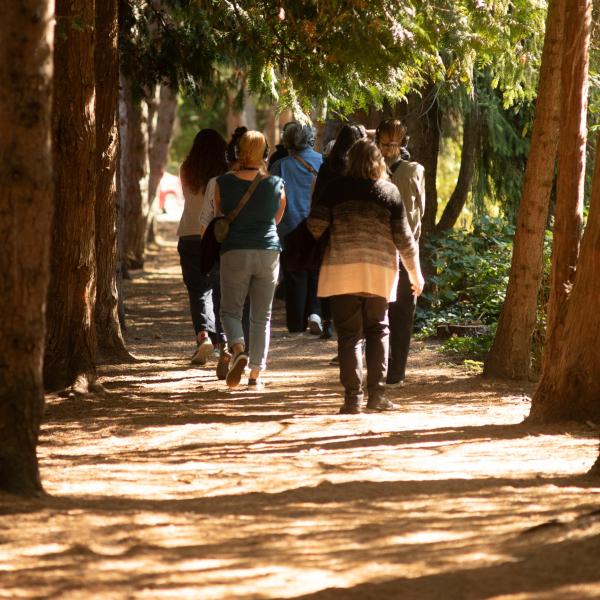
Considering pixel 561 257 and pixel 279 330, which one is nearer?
pixel 561 257

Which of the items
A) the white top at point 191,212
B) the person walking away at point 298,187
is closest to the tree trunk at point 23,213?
the white top at point 191,212

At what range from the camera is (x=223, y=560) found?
5055 millimetres

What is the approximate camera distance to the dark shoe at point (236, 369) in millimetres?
9883

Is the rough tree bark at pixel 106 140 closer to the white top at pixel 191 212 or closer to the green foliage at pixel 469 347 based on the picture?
the white top at pixel 191 212

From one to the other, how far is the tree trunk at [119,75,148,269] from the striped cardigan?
42.4 ft

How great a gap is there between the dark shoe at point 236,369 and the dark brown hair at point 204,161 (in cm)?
220

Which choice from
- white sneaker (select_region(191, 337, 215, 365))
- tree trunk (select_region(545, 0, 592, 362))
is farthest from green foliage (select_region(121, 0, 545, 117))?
white sneaker (select_region(191, 337, 215, 365))

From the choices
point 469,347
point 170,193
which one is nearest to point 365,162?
point 469,347

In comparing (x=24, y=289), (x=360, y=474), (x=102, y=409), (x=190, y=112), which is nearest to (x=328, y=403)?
(x=102, y=409)

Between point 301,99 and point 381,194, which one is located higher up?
point 301,99

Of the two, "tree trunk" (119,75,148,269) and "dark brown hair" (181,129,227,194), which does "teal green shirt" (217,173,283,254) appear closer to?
"dark brown hair" (181,129,227,194)

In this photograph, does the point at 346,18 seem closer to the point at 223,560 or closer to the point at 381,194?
the point at 381,194

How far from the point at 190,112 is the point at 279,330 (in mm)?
29147

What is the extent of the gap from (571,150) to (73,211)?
12.4 feet
